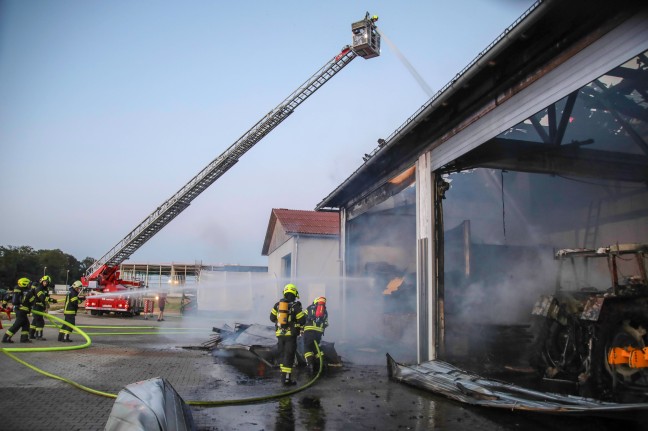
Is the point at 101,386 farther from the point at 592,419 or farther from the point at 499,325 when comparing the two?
the point at 499,325

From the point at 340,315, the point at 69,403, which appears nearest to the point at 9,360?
the point at 69,403

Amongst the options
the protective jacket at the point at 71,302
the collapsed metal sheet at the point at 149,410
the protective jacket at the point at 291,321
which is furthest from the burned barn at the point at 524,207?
the protective jacket at the point at 71,302

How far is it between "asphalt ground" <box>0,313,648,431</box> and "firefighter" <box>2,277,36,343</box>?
1971mm

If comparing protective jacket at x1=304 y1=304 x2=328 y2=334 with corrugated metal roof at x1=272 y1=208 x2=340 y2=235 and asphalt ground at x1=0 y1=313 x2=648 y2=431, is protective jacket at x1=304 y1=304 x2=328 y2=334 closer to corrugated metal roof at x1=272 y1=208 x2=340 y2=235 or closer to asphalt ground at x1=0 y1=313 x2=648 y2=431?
asphalt ground at x1=0 y1=313 x2=648 y2=431

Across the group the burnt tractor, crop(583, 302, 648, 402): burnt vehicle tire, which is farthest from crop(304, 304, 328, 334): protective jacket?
crop(583, 302, 648, 402): burnt vehicle tire

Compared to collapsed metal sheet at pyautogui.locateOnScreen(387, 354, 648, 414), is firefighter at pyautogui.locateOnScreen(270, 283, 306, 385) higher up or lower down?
higher up

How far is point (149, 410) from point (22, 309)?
32.1ft

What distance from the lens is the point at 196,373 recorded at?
7840 millimetres

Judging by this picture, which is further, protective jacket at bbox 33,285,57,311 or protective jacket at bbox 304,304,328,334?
protective jacket at bbox 33,285,57,311

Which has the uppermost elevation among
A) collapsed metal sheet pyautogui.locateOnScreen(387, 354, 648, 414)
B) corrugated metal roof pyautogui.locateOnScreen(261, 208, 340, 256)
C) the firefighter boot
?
corrugated metal roof pyautogui.locateOnScreen(261, 208, 340, 256)

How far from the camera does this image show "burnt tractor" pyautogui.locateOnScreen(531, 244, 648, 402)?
557cm

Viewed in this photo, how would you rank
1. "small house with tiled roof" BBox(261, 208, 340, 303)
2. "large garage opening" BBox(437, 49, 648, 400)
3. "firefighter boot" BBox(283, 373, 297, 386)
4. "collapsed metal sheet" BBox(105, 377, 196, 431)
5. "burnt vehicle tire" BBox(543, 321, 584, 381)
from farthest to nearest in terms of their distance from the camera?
"small house with tiled roof" BBox(261, 208, 340, 303), "firefighter boot" BBox(283, 373, 297, 386), "burnt vehicle tire" BBox(543, 321, 584, 381), "large garage opening" BBox(437, 49, 648, 400), "collapsed metal sheet" BBox(105, 377, 196, 431)

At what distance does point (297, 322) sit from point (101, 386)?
3122mm

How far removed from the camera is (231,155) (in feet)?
73.6
